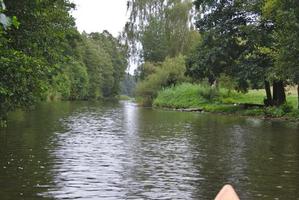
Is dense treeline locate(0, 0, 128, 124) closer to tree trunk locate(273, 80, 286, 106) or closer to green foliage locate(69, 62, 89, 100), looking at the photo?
tree trunk locate(273, 80, 286, 106)

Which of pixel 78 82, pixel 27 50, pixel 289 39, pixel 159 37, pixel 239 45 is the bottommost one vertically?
pixel 27 50

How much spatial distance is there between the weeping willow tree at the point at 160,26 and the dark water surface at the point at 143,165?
146 ft

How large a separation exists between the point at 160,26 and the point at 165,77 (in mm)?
9721

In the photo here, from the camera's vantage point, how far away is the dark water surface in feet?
34.0

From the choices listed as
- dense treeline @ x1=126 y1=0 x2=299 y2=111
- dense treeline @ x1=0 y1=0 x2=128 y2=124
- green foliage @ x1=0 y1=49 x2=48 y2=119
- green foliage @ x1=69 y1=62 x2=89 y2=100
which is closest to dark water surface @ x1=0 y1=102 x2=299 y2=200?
green foliage @ x1=0 y1=49 x2=48 y2=119

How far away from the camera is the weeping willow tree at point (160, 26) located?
64.7 meters

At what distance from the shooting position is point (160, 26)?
68.6m

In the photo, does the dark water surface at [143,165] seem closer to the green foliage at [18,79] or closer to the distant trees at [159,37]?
the green foliage at [18,79]

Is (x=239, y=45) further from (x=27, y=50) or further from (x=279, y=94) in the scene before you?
(x=27, y=50)

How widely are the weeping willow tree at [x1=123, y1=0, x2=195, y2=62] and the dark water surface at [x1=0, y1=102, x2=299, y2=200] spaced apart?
44.4 metres

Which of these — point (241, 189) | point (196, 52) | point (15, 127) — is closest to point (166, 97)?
point (196, 52)

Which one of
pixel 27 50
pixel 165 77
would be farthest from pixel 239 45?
pixel 27 50

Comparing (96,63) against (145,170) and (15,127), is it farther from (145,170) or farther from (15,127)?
(145,170)

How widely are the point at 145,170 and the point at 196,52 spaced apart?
32.6 metres
